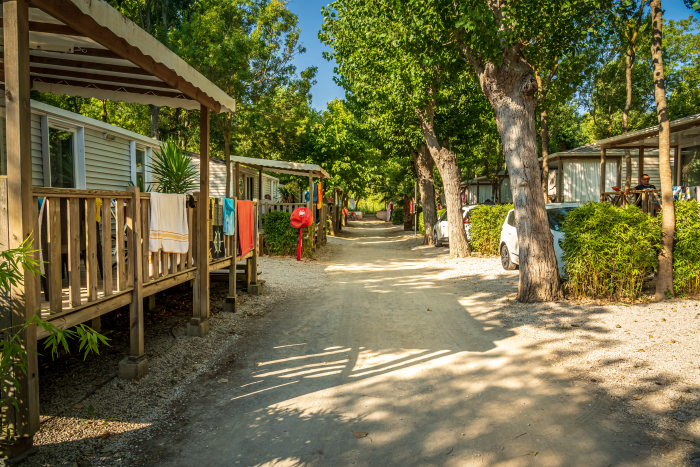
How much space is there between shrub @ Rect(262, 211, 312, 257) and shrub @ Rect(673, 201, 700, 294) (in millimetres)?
9762

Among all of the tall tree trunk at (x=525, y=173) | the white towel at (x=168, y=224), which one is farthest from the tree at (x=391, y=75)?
the white towel at (x=168, y=224)

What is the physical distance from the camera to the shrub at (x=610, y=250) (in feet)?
23.7

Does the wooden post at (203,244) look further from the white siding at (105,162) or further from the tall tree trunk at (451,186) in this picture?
the tall tree trunk at (451,186)

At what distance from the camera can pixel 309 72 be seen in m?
25.5

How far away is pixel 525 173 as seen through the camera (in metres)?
7.66

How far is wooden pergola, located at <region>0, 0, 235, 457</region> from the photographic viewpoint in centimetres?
296

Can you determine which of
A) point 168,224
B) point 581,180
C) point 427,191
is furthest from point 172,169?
point 581,180

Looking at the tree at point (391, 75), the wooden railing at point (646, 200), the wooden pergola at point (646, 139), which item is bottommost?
the wooden railing at point (646, 200)

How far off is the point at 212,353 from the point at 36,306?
8.31ft

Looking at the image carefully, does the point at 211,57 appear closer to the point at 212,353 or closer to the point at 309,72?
the point at 309,72

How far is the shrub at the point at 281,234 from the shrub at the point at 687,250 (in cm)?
976

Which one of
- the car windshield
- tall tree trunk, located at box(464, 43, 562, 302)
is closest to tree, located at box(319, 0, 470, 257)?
tall tree trunk, located at box(464, 43, 562, 302)

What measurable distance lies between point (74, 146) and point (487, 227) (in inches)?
466

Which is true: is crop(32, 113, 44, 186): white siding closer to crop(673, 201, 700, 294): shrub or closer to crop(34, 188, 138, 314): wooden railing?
crop(34, 188, 138, 314): wooden railing
